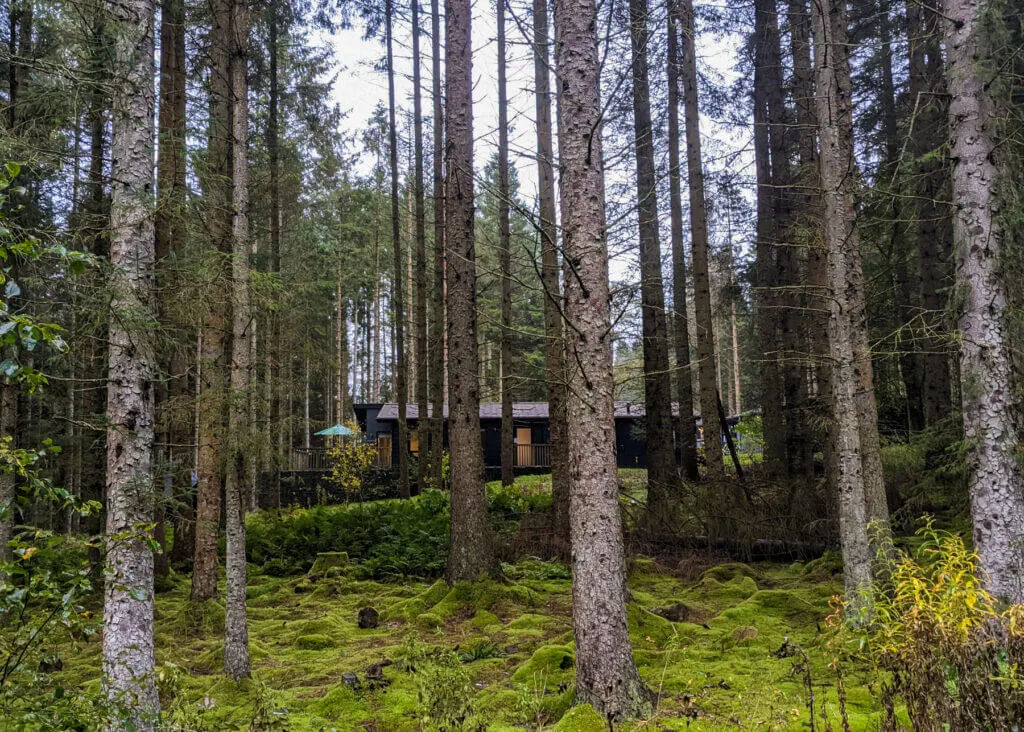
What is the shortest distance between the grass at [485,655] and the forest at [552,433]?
0.17 feet

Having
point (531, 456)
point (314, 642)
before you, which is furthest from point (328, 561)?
point (531, 456)

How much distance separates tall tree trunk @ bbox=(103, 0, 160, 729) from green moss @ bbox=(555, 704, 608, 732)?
2843 mm

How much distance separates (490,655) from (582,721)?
2.38 metres

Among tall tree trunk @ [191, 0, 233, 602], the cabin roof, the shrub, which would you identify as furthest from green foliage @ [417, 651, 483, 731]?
the cabin roof

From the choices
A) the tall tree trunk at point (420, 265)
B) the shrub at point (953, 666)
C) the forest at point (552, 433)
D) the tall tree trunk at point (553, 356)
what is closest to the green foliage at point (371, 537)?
the forest at point (552, 433)

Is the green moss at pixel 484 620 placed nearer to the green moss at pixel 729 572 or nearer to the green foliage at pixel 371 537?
the green foliage at pixel 371 537

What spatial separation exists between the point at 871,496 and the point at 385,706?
16.7 ft

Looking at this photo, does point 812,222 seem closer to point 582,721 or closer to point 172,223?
point 582,721

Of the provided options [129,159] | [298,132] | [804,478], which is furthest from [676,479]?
[298,132]

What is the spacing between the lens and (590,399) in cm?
480

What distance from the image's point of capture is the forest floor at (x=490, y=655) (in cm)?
439

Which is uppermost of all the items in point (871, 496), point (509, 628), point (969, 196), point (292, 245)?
point (292, 245)

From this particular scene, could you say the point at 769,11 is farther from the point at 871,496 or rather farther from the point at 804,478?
the point at 871,496

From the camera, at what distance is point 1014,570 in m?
5.35
